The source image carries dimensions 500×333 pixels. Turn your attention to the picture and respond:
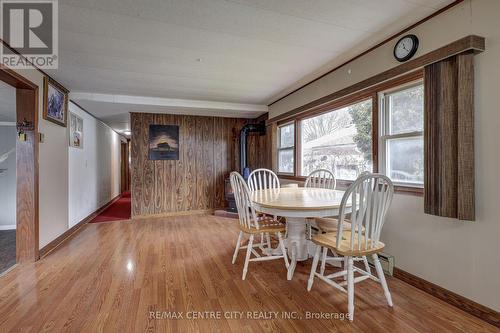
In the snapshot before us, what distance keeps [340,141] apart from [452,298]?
1941 millimetres

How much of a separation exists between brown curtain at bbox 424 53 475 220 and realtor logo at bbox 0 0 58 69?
2.84m

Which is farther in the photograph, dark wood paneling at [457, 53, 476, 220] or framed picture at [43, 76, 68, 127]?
framed picture at [43, 76, 68, 127]

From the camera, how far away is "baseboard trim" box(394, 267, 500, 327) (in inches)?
63.2

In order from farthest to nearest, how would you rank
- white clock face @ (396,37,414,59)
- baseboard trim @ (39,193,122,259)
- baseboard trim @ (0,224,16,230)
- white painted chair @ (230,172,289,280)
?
1. baseboard trim @ (0,224,16,230)
2. baseboard trim @ (39,193,122,259)
3. white painted chair @ (230,172,289,280)
4. white clock face @ (396,37,414,59)

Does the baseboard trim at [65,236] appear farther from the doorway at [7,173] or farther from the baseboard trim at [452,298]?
the baseboard trim at [452,298]

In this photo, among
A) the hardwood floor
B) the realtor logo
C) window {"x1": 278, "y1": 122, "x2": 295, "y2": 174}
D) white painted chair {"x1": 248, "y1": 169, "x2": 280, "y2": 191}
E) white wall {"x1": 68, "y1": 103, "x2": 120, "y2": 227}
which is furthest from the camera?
window {"x1": 278, "y1": 122, "x2": 295, "y2": 174}

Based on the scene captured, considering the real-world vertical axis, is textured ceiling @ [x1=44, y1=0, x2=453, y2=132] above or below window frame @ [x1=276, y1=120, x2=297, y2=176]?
above

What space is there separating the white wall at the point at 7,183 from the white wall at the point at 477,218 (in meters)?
5.84

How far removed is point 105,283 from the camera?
2150mm

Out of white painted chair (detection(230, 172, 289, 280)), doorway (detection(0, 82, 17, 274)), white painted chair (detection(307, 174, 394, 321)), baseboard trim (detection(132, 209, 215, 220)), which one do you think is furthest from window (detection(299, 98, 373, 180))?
doorway (detection(0, 82, 17, 274))

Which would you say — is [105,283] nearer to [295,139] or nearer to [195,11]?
[195,11]

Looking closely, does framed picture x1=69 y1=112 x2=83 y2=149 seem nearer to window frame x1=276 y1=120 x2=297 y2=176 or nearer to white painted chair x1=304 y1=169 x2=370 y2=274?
window frame x1=276 y1=120 x2=297 y2=176

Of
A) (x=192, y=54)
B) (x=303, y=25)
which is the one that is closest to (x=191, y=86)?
(x=192, y=54)

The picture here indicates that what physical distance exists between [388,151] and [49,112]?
3949 mm
